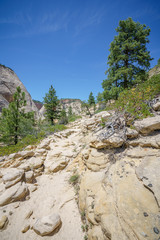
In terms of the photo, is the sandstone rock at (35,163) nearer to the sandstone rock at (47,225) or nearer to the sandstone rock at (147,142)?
the sandstone rock at (47,225)

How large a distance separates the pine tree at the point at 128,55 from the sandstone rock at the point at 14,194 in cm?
971

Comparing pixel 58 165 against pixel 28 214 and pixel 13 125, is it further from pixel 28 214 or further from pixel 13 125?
Answer: pixel 13 125

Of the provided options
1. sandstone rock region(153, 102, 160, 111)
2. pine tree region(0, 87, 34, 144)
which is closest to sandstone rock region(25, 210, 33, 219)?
sandstone rock region(153, 102, 160, 111)

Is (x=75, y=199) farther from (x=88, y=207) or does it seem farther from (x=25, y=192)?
(x=25, y=192)

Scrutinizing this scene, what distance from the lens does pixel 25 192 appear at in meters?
4.03

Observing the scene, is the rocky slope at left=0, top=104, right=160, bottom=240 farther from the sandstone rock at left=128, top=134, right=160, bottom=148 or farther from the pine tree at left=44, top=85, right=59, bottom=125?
the pine tree at left=44, top=85, right=59, bottom=125

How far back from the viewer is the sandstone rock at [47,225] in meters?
2.71

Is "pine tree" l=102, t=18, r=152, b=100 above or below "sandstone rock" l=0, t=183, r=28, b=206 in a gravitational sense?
above

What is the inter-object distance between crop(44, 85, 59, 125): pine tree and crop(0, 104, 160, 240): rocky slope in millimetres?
16072

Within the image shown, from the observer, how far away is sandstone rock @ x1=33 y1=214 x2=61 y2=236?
2707 millimetres

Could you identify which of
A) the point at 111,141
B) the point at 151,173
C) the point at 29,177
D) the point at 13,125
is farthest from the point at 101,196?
the point at 13,125

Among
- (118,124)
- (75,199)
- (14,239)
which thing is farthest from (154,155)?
(14,239)

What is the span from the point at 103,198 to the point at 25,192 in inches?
147

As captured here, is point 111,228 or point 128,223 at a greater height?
point 128,223
